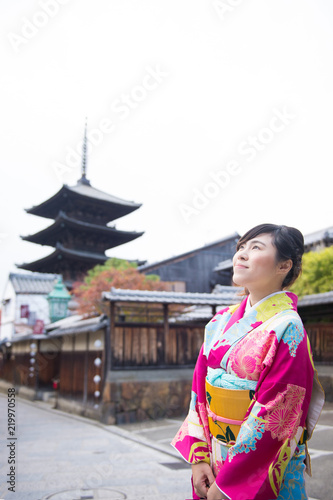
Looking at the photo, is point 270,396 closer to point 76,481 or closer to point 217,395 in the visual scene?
point 217,395

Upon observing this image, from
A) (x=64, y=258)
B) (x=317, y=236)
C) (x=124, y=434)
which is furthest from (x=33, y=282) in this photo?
(x=124, y=434)

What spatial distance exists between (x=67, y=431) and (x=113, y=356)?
2.02m

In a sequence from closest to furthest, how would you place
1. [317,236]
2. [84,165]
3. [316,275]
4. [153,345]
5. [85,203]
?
[153,345] → [316,275] → [317,236] → [85,203] → [84,165]

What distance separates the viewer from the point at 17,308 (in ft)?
111

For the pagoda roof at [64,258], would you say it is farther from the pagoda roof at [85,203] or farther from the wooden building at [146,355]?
the wooden building at [146,355]

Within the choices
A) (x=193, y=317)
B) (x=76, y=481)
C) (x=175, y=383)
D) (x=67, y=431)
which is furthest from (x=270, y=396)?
(x=193, y=317)

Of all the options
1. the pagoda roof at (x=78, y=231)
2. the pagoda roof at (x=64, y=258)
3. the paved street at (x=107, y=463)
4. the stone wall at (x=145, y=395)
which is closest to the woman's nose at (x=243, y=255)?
the paved street at (x=107, y=463)

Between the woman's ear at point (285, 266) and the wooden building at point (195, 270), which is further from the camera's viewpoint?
the wooden building at point (195, 270)

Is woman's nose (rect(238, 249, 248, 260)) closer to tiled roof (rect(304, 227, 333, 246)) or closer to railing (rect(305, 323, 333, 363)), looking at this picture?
railing (rect(305, 323, 333, 363))

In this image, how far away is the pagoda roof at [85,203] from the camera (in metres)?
29.1

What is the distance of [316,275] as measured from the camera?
43.1ft

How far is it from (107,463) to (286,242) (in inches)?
217

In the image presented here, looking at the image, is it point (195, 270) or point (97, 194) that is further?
point (97, 194)

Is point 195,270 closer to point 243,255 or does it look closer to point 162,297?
point 162,297
